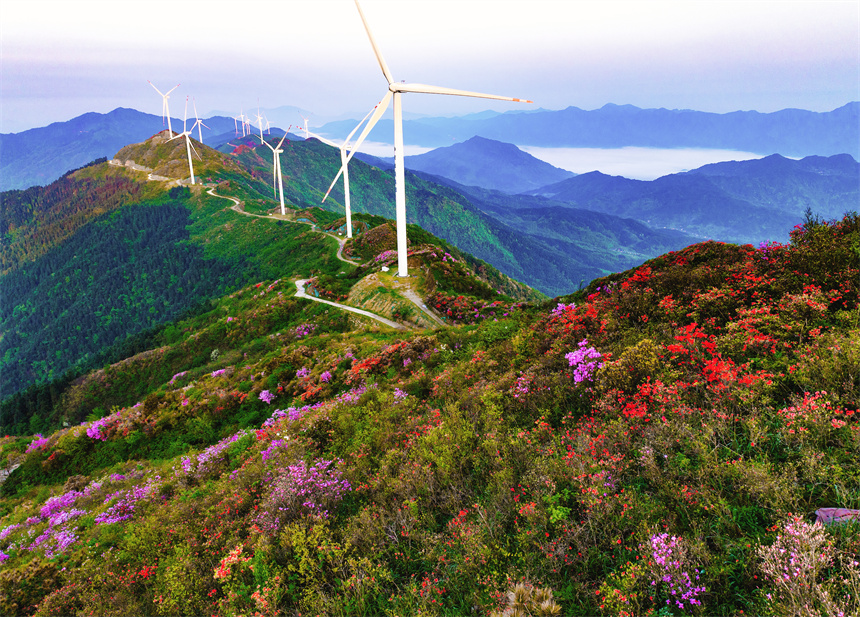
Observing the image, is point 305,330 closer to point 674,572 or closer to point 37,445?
point 37,445

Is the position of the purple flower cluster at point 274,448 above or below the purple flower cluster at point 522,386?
below

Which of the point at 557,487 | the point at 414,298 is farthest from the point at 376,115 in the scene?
the point at 557,487

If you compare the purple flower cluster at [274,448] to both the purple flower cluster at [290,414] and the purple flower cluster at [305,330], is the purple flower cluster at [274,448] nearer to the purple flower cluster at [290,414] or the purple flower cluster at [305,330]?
the purple flower cluster at [290,414]

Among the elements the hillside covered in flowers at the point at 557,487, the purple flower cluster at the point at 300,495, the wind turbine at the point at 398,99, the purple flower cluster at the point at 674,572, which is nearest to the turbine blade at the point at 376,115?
the wind turbine at the point at 398,99

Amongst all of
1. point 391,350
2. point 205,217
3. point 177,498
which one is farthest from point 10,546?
point 205,217

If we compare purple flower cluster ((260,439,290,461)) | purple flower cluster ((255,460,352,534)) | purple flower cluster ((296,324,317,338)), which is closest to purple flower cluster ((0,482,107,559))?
purple flower cluster ((260,439,290,461))

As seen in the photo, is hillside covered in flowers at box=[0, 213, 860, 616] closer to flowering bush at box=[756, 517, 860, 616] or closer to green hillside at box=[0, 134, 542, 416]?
flowering bush at box=[756, 517, 860, 616]

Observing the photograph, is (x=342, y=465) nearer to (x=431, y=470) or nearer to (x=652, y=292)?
(x=431, y=470)
